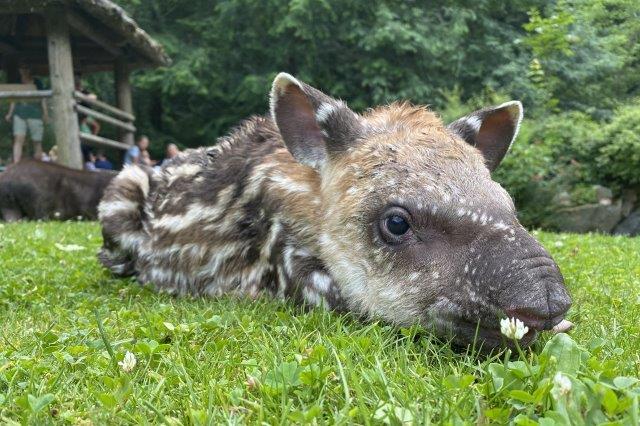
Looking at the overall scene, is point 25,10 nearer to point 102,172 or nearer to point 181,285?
point 102,172

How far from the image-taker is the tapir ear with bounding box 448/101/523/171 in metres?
3.80

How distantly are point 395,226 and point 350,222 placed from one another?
0.29 metres

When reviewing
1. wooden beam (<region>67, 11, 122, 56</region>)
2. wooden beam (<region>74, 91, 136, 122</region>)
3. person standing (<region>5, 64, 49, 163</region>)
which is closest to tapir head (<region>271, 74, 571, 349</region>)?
wooden beam (<region>67, 11, 122, 56</region>)

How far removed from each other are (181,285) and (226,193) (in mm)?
695

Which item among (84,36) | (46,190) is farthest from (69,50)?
(46,190)

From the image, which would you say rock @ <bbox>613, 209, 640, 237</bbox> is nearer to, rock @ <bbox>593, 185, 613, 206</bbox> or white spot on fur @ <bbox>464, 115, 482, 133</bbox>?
rock @ <bbox>593, 185, 613, 206</bbox>

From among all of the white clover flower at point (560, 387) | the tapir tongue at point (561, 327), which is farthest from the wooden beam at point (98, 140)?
the white clover flower at point (560, 387)

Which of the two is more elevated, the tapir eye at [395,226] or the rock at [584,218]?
the tapir eye at [395,226]

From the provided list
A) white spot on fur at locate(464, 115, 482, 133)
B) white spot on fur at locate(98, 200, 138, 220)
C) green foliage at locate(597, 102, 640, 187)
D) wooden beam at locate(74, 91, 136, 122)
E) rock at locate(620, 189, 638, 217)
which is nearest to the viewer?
white spot on fur at locate(464, 115, 482, 133)

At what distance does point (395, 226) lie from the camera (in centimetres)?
291

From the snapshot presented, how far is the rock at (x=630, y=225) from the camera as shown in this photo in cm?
1190

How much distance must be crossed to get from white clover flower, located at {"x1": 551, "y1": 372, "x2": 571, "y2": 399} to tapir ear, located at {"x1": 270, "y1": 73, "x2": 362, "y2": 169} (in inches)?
81.4

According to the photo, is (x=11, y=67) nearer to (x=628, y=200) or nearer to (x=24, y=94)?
(x=24, y=94)

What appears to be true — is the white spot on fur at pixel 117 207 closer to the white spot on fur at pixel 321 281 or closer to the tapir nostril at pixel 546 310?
the white spot on fur at pixel 321 281
